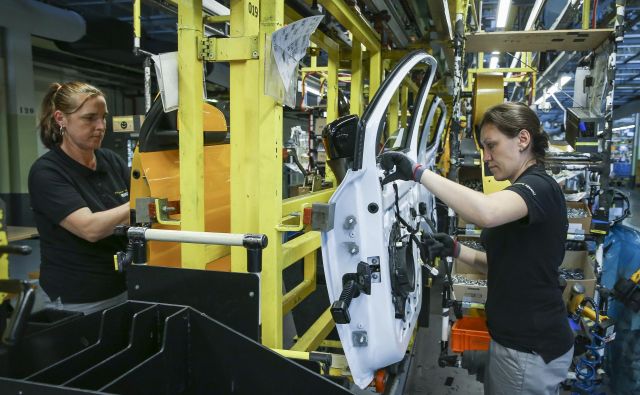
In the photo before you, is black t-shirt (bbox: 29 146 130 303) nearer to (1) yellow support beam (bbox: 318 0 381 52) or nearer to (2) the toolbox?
(1) yellow support beam (bbox: 318 0 381 52)

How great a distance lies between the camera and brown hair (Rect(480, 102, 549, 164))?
2105 millimetres

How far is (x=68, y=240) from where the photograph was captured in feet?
7.41

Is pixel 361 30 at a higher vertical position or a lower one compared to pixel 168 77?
higher

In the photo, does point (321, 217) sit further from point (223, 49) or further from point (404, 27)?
point (404, 27)

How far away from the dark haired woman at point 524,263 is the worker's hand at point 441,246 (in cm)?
30

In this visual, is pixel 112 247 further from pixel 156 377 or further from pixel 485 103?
pixel 485 103

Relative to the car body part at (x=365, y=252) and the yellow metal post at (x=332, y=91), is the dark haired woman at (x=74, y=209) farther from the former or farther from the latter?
the yellow metal post at (x=332, y=91)

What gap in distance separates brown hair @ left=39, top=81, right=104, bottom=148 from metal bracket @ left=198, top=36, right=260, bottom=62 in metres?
0.89

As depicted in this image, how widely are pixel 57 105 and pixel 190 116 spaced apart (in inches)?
37.5

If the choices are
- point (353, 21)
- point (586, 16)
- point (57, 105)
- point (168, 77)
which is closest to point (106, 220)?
point (57, 105)

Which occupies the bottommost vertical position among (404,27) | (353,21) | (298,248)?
(298,248)

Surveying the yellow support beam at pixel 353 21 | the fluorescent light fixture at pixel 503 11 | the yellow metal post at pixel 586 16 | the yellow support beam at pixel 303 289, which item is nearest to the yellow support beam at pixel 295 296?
the yellow support beam at pixel 303 289

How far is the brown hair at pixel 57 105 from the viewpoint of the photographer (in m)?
2.27

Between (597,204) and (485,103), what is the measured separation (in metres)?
1.48
